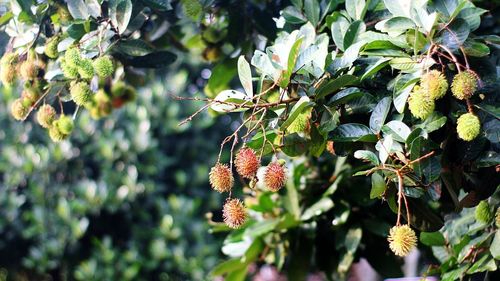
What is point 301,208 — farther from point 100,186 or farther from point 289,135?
point 100,186

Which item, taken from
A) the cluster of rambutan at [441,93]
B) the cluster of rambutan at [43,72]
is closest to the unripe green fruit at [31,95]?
the cluster of rambutan at [43,72]

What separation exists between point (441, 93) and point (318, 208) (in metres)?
0.69

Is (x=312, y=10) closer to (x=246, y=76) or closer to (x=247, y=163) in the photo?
(x=246, y=76)

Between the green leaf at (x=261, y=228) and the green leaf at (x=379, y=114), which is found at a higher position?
the green leaf at (x=379, y=114)

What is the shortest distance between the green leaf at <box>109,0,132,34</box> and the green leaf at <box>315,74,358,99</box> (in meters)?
0.36

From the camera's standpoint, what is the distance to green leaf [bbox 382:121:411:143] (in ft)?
3.27

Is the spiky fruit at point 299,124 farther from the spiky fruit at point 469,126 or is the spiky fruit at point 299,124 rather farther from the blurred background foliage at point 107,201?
the blurred background foliage at point 107,201

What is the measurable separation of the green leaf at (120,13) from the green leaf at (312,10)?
0.31m

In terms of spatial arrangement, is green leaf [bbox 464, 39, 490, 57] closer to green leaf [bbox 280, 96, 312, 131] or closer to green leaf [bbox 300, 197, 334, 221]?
green leaf [bbox 280, 96, 312, 131]

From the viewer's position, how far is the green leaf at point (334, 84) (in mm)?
977

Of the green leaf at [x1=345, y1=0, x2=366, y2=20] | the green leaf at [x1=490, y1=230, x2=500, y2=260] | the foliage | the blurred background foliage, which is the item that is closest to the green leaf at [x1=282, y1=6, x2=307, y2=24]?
the foliage

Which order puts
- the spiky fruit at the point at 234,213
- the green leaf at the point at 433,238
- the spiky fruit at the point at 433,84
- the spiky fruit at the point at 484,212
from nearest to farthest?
the spiky fruit at the point at 433,84
the spiky fruit at the point at 234,213
the spiky fruit at the point at 484,212
the green leaf at the point at 433,238

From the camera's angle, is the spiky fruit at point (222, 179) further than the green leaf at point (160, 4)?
No

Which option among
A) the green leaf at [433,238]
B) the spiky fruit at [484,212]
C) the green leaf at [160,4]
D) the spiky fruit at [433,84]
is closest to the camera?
the spiky fruit at [433,84]
